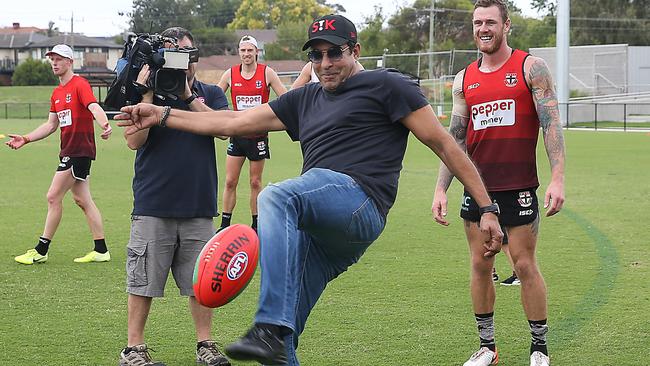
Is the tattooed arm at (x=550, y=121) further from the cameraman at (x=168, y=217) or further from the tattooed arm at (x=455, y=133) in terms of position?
the cameraman at (x=168, y=217)

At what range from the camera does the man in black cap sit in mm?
4543

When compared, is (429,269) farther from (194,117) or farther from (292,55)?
(292,55)

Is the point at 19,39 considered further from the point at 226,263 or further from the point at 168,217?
the point at 226,263

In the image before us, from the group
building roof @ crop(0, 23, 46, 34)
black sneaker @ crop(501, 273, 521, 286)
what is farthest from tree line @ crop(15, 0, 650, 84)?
black sneaker @ crop(501, 273, 521, 286)

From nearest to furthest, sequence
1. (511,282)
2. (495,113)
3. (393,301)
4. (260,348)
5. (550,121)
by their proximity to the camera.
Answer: (260,348) < (550,121) < (495,113) < (393,301) < (511,282)

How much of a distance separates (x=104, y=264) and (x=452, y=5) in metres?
86.3

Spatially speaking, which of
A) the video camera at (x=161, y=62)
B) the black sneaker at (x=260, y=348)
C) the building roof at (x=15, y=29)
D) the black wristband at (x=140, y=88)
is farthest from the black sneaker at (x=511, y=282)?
the building roof at (x=15, y=29)

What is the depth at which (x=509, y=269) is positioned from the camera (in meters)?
10.0

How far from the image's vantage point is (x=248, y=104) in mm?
13945

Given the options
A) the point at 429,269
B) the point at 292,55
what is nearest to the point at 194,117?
the point at 429,269

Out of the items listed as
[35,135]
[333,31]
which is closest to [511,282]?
[333,31]

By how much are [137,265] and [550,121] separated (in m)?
2.79

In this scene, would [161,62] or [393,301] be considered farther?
[393,301]

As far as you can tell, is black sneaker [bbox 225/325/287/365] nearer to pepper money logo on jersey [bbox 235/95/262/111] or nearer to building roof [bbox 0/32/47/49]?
pepper money logo on jersey [bbox 235/95/262/111]
